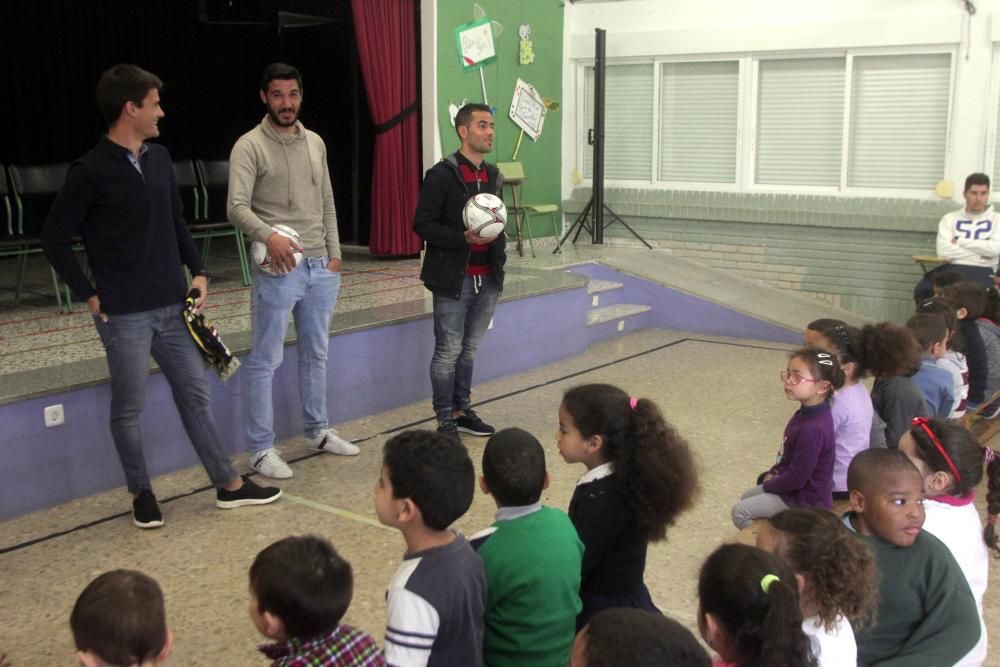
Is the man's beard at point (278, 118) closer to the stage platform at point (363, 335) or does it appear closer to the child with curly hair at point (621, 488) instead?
the stage platform at point (363, 335)

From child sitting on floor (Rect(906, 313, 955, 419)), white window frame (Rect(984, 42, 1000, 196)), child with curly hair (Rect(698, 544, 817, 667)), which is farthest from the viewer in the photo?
white window frame (Rect(984, 42, 1000, 196))

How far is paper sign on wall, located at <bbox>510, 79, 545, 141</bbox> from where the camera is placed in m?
8.27

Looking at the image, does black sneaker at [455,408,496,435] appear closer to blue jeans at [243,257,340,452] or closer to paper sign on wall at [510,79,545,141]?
blue jeans at [243,257,340,452]

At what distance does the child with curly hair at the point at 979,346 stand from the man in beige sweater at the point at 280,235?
264 cm

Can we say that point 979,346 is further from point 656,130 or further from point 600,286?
point 656,130

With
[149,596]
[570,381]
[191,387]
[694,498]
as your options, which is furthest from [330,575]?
[570,381]

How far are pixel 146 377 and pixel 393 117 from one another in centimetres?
441

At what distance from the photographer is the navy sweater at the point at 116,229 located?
318 centimetres

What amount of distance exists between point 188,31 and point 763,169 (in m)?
5.10

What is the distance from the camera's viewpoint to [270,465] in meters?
4.00

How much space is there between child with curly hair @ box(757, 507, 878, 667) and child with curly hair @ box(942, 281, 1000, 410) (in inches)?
112

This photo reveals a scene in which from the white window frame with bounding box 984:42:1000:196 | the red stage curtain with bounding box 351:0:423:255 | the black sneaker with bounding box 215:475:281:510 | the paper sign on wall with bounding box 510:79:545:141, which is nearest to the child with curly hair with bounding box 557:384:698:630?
the black sneaker with bounding box 215:475:281:510

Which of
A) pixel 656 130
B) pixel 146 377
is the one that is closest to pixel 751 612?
pixel 146 377

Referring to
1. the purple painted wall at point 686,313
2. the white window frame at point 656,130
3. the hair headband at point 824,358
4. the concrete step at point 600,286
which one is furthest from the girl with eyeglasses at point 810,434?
the white window frame at point 656,130
